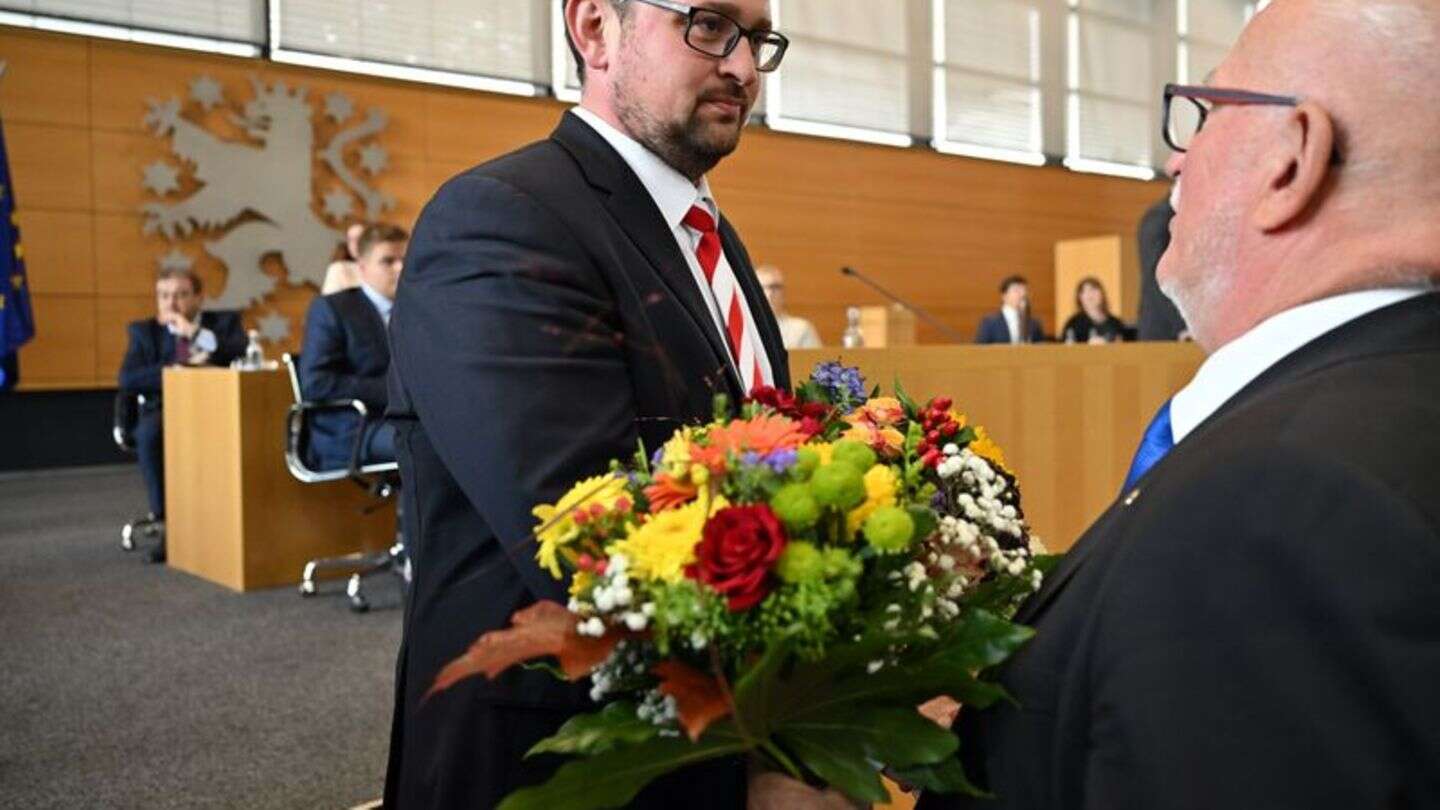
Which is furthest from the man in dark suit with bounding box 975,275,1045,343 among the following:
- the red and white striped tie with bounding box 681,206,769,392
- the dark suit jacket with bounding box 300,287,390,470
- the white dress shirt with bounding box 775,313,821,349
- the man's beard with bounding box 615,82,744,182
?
the man's beard with bounding box 615,82,744,182

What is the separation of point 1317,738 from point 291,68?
10.6m

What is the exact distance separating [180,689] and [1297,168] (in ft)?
12.5

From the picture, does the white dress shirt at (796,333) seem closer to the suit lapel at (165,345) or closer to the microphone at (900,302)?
the microphone at (900,302)

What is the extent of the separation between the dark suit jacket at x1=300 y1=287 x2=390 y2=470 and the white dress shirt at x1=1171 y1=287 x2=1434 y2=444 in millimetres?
4520

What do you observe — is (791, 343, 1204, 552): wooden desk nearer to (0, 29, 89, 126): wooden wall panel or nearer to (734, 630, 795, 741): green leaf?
(734, 630, 795, 741): green leaf

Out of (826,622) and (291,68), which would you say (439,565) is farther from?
(291,68)

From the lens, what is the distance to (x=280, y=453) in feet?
18.5

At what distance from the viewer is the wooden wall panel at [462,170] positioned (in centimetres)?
938

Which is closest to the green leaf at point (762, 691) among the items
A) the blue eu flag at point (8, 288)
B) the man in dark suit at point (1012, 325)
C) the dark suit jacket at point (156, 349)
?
the blue eu flag at point (8, 288)

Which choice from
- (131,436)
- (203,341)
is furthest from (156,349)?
(131,436)

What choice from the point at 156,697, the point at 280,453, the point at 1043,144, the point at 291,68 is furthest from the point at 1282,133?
the point at 1043,144

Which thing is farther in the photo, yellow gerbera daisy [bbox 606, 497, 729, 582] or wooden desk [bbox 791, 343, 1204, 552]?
wooden desk [bbox 791, 343, 1204, 552]

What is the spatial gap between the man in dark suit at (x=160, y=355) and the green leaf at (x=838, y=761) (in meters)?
6.39

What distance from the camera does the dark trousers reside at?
6836 millimetres
